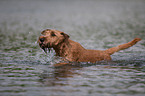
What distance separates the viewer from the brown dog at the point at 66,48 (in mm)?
14961

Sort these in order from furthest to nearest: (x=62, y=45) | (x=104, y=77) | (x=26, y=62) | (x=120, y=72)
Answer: (x=26, y=62), (x=62, y=45), (x=120, y=72), (x=104, y=77)

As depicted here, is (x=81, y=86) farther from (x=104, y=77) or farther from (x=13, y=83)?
(x=13, y=83)

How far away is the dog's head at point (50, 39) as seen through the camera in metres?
14.7

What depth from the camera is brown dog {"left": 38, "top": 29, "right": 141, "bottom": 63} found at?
49.1 ft

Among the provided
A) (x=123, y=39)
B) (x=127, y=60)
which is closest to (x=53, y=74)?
(x=127, y=60)

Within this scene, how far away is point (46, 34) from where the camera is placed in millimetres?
14977

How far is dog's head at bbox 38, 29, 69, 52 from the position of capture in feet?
48.1

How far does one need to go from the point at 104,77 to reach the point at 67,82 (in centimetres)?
179

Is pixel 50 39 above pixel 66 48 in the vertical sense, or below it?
above

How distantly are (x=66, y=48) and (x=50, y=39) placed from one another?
1167mm

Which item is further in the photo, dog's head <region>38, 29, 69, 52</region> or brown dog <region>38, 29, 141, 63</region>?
brown dog <region>38, 29, 141, 63</region>

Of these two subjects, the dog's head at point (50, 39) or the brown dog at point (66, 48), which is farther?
the brown dog at point (66, 48)

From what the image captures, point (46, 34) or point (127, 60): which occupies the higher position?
point (46, 34)

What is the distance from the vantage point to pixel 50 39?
14969mm
